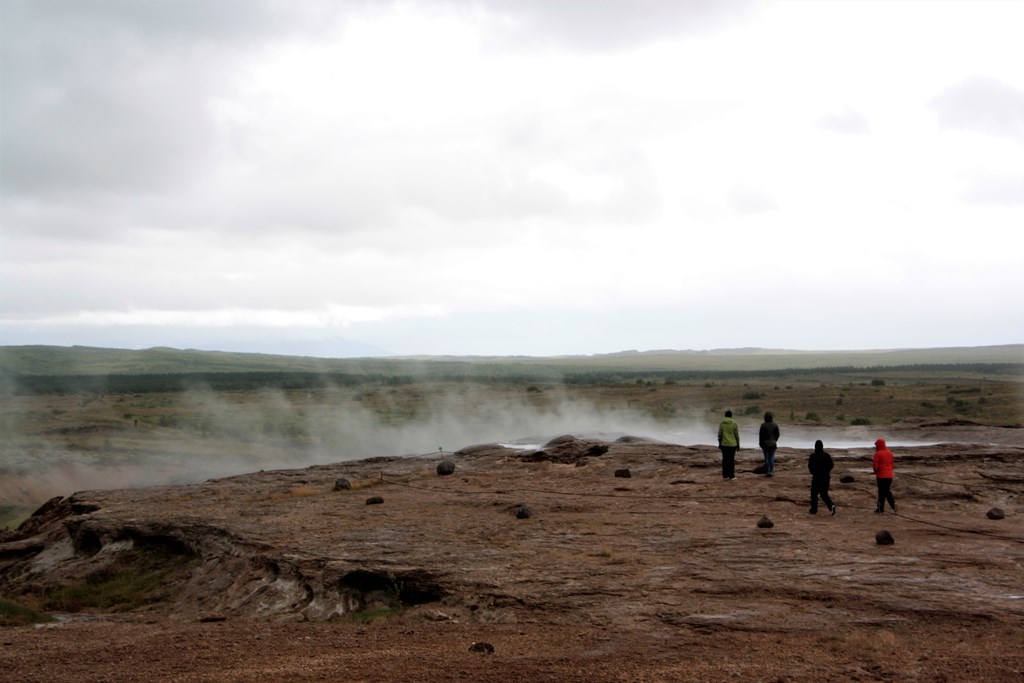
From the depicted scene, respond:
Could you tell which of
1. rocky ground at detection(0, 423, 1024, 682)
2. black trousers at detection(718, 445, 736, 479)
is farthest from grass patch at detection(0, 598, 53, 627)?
black trousers at detection(718, 445, 736, 479)

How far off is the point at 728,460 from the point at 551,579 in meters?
8.82

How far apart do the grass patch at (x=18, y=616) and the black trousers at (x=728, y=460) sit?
1370 cm

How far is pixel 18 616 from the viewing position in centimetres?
1391

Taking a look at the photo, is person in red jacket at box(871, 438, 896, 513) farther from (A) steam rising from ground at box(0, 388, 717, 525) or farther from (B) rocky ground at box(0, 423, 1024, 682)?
(A) steam rising from ground at box(0, 388, 717, 525)

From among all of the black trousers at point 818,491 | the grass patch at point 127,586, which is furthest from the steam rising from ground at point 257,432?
the black trousers at point 818,491

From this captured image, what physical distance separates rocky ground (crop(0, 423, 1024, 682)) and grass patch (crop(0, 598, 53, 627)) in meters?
0.51

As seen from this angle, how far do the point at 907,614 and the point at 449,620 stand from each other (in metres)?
5.79

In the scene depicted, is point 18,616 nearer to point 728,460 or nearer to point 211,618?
point 211,618

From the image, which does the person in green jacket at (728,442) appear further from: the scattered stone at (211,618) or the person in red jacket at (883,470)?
the scattered stone at (211,618)

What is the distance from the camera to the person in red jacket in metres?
16.3

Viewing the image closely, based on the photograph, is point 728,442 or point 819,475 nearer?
point 819,475

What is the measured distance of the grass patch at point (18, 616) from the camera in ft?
44.8

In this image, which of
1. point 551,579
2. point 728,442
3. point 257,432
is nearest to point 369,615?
point 551,579

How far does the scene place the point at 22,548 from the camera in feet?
63.7
